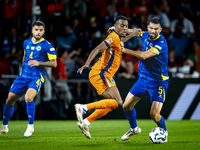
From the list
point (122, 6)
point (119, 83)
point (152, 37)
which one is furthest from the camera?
point (122, 6)

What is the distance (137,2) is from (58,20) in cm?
328

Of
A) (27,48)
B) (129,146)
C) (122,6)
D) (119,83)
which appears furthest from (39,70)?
(122,6)

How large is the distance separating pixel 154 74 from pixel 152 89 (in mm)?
273

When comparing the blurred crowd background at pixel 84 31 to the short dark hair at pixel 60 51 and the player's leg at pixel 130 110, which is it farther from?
the player's leg at pixel 130 110

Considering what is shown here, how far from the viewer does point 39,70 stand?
284 inches

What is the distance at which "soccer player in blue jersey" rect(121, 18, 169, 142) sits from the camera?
19.1 feet

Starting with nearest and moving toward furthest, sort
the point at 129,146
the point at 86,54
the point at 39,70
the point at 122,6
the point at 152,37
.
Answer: the point at 129,146 < the point at 152,37 < the point at 39,70 < the point at 86,54 < the point at 122,6

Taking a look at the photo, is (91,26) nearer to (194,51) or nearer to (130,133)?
(194,51)

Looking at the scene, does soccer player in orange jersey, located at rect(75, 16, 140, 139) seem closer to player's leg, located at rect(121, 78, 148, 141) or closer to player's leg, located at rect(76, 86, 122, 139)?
player's leg, located at rect(76, 86, 122, 139)

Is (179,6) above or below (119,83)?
above

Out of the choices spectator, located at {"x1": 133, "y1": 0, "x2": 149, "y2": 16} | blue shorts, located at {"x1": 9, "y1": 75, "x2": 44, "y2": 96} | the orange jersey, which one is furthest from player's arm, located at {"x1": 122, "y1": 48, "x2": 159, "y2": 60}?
spectator, located at {"x1": 133, "y1": 0, "x2": 149, "y2": 16}

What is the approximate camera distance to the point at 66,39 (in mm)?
12320

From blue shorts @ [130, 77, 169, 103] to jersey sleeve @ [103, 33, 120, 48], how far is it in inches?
32.1

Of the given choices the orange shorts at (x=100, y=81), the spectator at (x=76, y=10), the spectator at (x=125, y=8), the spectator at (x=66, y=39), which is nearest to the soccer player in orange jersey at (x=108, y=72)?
the orange shorts at (x=100, y=81)
